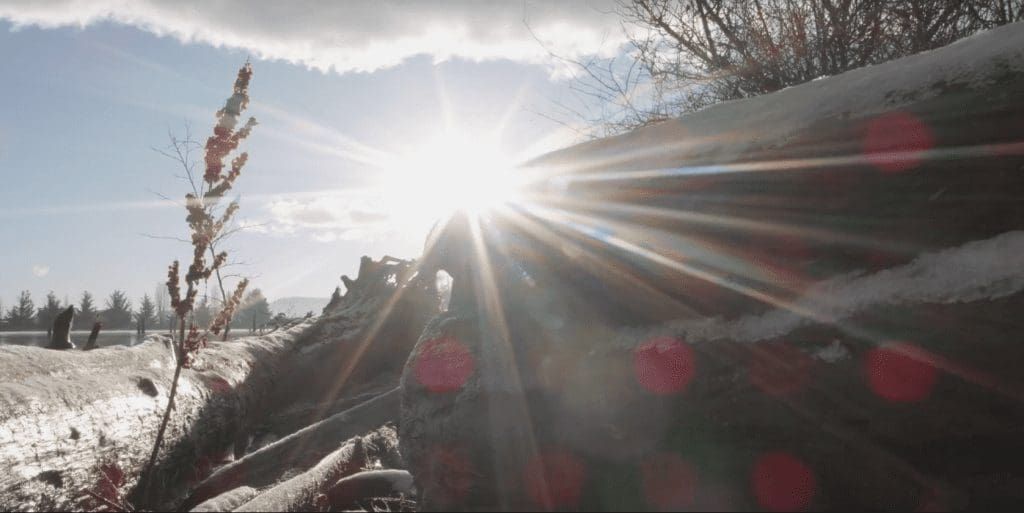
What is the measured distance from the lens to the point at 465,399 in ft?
6.95

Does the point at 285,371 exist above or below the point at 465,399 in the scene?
below

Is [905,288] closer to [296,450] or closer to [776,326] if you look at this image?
[776,326]

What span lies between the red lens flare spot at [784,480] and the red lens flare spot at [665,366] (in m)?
0.32

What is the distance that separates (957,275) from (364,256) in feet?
21.3

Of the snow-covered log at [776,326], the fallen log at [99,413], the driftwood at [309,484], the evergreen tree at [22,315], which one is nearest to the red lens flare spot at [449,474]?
the snow-covered log at [776,326]

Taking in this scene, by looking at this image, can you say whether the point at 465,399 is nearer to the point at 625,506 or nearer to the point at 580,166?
the point at 625,506

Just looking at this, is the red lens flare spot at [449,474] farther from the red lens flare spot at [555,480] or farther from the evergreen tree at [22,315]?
the evergreen tree at [22,315]

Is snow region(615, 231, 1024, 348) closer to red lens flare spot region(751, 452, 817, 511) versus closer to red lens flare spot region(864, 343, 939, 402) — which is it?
red lens flare spot region(864, 343, 939, 402)

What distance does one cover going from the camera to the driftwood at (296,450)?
3.09 meters

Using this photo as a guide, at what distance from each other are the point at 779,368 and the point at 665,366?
324mm

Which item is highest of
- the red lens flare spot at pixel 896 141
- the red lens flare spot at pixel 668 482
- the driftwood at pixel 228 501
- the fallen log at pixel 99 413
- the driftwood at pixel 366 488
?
the red lens flare spot at pixel 896 141

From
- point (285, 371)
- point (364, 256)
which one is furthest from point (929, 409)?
point (364, 256)

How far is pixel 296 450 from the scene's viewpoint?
3.58 m

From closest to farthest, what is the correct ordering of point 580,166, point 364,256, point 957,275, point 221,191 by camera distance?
point 957,275, point 580,166, point 221,191, point 364,256
